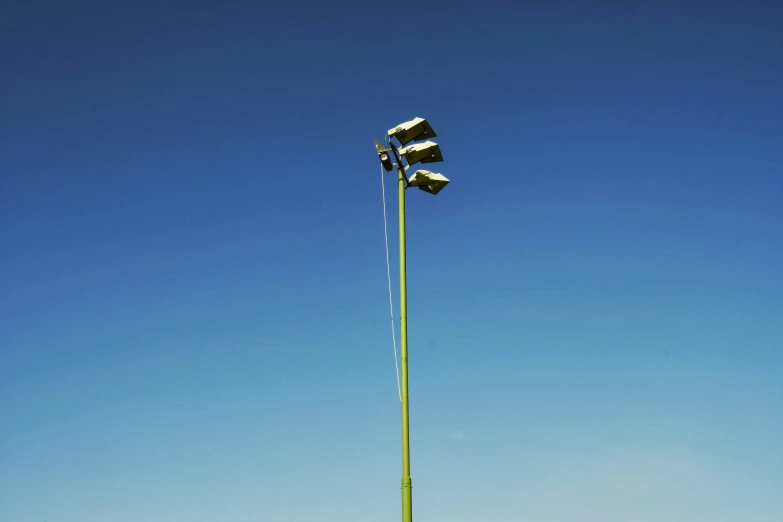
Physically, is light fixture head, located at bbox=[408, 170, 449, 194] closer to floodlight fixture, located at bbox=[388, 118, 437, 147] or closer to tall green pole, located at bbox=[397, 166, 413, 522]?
tall green pole, located at bbox=[397, 166, 413, 522]

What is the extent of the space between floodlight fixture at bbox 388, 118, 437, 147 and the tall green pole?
47 centimetres

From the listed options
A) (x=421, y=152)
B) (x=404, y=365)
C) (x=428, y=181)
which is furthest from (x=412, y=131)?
(x=404, y=365)

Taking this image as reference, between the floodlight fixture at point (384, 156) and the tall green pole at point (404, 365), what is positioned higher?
the floodlight fixture at point (384, 156)

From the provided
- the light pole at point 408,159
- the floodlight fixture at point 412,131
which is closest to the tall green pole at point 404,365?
the light pole at point 408,159

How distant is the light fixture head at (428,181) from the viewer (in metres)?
10.5

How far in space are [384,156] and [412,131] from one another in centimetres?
59

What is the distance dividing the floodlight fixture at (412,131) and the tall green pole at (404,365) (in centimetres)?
47

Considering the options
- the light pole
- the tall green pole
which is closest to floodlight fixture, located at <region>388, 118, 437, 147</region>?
the light pole

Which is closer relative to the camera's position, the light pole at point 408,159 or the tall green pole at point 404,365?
the tall green pole at point 404,365

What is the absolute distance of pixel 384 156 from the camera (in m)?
10.7

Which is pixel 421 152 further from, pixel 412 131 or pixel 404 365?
pixel 404 365

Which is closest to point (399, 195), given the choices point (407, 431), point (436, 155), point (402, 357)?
point (436, 155)

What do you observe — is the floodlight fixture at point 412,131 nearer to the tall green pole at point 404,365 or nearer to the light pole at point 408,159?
the light pole at point 408,159

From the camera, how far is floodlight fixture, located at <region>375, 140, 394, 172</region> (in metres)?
10.7
